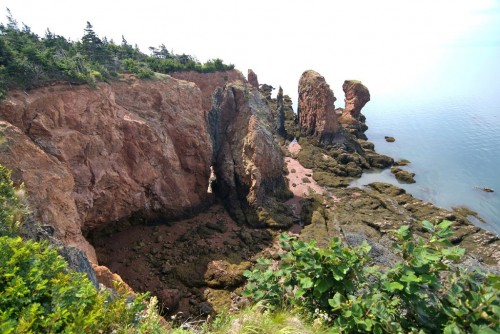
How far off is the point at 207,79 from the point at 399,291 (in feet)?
133

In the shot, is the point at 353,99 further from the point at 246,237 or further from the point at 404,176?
the point at 246,237

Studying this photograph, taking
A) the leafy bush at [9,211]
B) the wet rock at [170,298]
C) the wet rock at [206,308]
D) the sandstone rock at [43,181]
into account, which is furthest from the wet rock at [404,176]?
the leafy bush at [9,211]

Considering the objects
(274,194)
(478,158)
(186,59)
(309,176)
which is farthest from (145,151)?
(478,158)

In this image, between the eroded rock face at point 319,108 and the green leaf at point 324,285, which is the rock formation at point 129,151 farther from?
the eroded rock face at point 319,108

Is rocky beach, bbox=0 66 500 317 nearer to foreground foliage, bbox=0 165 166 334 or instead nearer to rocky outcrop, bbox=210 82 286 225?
rocky outcrop, bbox=210 82 286 225

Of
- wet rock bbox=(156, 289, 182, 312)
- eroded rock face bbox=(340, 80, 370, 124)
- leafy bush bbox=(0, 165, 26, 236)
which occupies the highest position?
eroded rock face bbox=(340, 80, 370, 124)

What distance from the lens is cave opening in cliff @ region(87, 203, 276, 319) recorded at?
1678 centimetres

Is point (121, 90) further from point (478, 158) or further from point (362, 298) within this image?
point (478, 158)

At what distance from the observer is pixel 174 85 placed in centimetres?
2492

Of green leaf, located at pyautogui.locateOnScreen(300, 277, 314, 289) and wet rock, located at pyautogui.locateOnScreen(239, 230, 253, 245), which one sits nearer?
green leaf, located at pyautogui.locateOnScreen(300, 277, 314, 289)

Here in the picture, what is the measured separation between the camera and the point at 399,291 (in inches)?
126

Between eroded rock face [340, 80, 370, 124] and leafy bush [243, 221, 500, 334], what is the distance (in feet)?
179

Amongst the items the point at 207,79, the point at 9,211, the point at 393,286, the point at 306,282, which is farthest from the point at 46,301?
the point at 207,79

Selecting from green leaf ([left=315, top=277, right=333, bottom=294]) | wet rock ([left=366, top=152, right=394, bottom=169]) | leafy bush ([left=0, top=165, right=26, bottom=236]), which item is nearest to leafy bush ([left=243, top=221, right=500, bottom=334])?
green leaf ([left=315, top=277, right=333, bottom=294])
